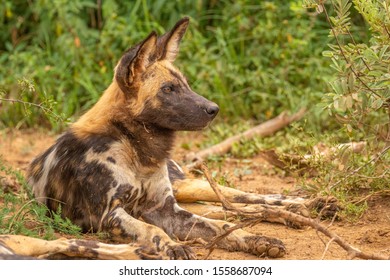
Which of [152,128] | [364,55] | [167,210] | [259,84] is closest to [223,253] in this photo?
[167,210]

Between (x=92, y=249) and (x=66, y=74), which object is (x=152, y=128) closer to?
(x=92, y=249)

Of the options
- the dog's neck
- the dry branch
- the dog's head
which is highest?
the dog's head

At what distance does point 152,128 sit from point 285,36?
12.5 ft

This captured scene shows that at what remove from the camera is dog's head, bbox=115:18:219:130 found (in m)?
5.59

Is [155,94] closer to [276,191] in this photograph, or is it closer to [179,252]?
[179,252]

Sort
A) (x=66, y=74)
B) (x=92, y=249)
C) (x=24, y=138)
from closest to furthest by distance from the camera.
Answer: (x=92, y=249) → (x=24, y=138) → (x=66, y=74)

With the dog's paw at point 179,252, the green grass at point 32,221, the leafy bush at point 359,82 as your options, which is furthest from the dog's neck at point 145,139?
the leafy bush at point 359,82

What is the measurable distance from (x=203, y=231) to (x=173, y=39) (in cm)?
143

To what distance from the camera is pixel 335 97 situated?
16.9 ft

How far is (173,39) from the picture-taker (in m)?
6.01

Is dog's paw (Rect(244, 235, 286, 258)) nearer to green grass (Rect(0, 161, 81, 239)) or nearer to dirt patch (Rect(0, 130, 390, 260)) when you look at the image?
dirt patch (Rect(0, 130, 390, 260))

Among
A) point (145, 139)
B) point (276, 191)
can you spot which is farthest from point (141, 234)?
point (276, 191)

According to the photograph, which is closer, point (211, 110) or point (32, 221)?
point (32, 221)

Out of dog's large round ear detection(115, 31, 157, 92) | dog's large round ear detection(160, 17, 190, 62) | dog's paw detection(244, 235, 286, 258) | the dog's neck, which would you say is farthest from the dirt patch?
dog's large round ear detection(160, 17, 190, 62)
